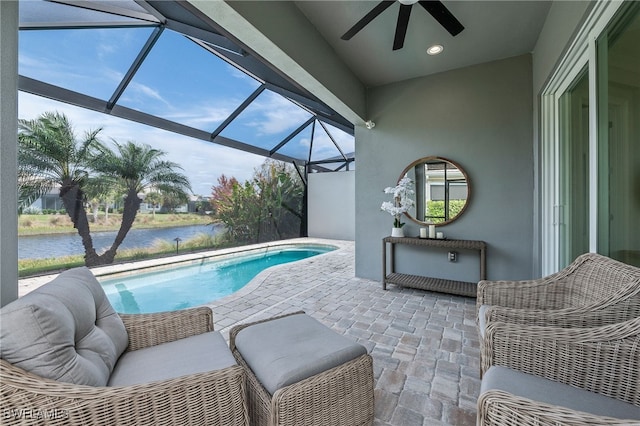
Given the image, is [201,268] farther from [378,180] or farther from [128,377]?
[128,377]

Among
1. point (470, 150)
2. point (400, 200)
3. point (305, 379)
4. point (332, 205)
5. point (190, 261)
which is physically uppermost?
point (470, 150)

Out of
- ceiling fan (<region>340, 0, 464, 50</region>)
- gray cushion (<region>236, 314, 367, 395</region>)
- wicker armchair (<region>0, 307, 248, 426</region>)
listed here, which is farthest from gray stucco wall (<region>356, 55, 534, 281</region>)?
wicker armchair (<region>0, 307, 248, 426</region>)

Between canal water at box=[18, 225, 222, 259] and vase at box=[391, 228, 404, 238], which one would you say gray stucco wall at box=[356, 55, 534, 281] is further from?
canal water at box=[18, 225, 222, 259]

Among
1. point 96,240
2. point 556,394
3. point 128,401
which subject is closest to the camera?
point 128,401

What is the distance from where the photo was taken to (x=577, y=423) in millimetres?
783

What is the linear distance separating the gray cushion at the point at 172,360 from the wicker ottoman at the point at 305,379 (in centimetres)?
16

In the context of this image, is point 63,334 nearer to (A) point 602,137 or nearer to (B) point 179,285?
(A) point 602,137

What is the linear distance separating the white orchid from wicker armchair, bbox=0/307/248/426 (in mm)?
3505

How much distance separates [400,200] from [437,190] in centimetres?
57

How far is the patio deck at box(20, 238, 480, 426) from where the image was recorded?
66.9 inches

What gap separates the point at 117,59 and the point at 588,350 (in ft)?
21.5

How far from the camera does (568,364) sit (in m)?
1.23

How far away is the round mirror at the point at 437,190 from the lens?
3.91 meters

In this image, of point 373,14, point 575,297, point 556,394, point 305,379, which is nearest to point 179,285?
point 305,379
